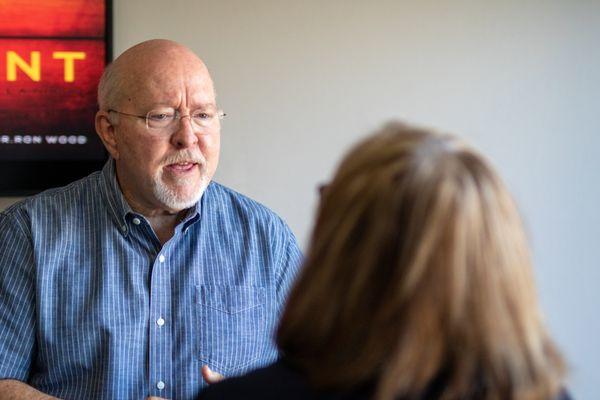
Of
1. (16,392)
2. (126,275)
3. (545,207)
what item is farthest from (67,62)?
(545,207)

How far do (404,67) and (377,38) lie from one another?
136 millimetres

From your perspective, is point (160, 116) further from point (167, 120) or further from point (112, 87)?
point (112, 87)

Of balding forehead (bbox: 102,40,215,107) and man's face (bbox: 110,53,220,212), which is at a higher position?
balding forehead (bbox: 102,40,215,107)

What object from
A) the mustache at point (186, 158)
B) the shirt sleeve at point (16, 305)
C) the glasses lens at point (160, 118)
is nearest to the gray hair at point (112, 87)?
the glasses lens at point (160, 118)

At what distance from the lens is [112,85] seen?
222cm

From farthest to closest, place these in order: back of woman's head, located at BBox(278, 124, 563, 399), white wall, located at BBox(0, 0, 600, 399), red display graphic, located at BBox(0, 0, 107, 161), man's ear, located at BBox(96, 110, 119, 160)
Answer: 1. white wall, located at BBox(0, 0, 600, 399)
2. red display graphic, located at BBox(0, 0, 107, 161)
3. man's ear, located at BBox(96, 110, 119, 160)
4. back of woman's head, located at BBox(278, 124, 563, 399)

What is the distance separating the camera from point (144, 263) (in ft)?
6.87

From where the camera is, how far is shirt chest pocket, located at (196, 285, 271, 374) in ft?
6.70

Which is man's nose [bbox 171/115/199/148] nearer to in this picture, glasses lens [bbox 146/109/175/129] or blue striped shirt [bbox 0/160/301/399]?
glasses lens [bbox 146/109/175/129]

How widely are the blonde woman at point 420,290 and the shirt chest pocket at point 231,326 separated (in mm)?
998

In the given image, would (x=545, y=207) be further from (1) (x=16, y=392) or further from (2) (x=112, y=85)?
(1) (x=16, y=392)

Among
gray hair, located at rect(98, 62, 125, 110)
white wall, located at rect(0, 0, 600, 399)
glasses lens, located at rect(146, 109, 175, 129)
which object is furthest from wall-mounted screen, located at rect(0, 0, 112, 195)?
glasses lens, located at rect(146, 109, 175, 129)

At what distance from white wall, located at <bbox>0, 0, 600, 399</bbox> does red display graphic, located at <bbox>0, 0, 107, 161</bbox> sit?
11 cm

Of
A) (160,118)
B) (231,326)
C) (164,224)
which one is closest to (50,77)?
(160,118)
